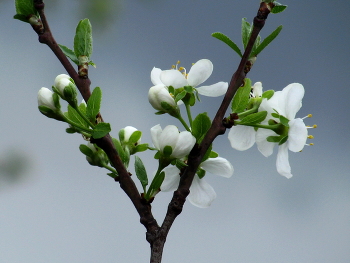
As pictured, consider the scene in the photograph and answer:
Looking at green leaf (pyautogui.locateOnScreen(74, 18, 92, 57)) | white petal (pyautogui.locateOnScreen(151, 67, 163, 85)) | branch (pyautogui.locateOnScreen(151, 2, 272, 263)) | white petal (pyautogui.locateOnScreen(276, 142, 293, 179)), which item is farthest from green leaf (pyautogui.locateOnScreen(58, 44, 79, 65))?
white petal (pyautogui.locateOnScreen(276, 142, 293, 179))

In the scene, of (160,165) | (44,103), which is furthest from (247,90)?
(44,103)

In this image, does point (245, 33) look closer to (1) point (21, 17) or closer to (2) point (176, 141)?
(2) point (176, 141)

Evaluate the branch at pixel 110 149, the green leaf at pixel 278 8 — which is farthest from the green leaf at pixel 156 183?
the green leaf at pixel 278 8

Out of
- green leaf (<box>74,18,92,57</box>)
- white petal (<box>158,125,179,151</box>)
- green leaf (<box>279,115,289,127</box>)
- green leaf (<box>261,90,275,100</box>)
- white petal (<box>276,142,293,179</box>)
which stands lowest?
white petal (<box>276,142,293,179</box>)

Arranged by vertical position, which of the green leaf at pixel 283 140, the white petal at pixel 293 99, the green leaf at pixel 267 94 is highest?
the green leaf at pixel 267 94

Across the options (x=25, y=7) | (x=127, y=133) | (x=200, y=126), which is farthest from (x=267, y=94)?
(x=25, y=7)

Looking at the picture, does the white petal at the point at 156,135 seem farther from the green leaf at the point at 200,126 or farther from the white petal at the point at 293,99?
the white petal at the point at 293,99

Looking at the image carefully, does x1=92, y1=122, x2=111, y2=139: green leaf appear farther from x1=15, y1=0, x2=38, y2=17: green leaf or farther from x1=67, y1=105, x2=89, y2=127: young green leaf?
x1=15, y1=0, x2=38, y2=17: green leaf

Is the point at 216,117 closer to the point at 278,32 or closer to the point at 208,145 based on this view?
the point at 208,145
